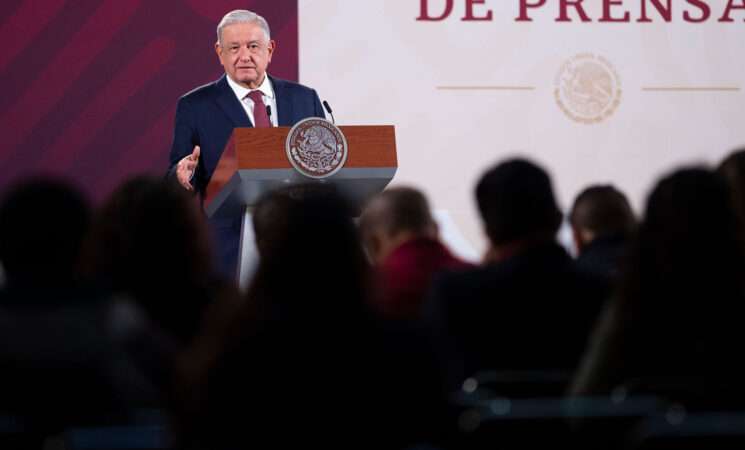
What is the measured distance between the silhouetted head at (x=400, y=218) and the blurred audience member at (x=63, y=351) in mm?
997

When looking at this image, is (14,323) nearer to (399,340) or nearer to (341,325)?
(341,325)

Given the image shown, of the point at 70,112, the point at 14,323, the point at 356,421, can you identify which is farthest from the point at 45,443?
the point at 70,112

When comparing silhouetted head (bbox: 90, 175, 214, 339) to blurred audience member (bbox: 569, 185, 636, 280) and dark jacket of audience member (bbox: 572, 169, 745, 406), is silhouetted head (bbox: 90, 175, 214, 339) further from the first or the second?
blurred audience member (bbox: 569, 185, 636, 280)

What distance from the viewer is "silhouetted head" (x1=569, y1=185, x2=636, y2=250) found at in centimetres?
273

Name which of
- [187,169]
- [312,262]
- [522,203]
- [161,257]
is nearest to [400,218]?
[522,203]

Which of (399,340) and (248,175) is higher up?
(248,175)

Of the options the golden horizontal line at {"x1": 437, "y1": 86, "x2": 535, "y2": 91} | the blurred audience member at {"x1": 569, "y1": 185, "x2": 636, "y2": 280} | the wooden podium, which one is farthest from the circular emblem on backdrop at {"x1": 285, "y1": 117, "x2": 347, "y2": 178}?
the golden horizontal line at {"x1": 437, "y1": 86, "x2": 535, "y2": 91}

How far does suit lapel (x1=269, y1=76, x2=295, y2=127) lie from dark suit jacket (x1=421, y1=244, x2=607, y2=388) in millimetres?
2549

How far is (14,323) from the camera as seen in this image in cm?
143

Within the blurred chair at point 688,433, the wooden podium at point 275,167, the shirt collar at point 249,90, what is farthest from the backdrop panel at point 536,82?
the blurred chair at point 688,433

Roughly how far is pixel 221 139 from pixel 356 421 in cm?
300

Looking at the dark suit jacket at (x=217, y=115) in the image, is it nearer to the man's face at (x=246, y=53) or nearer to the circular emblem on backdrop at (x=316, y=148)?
the man's face at (x=246, y=53)

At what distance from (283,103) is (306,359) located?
3.02m

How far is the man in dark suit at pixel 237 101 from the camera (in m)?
4.29
